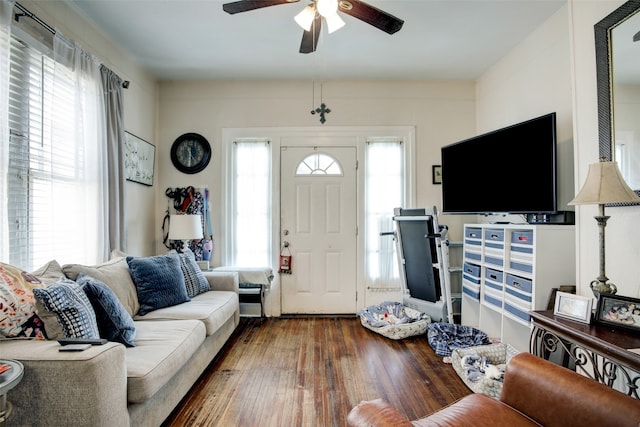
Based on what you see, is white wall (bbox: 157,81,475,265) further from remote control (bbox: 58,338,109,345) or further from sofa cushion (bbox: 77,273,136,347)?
remote control (bbox: 58,338,109,345)

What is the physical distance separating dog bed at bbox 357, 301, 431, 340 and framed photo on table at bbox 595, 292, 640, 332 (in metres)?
1.66

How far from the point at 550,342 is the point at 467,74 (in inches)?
119

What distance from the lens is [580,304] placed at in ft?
5.16

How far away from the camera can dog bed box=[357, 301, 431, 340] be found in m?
2.96

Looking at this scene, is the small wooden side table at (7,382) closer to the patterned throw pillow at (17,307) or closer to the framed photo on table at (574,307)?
the patterned throw pillow at (17,307)

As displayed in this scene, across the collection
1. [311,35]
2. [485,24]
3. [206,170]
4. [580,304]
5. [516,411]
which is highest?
[485,24]

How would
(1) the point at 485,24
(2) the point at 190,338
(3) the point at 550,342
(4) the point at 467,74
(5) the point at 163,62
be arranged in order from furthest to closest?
(4) the point at 467,74, (5) the point at 163,62, (1) the point at 485,24, (2) the point at 190,338, (3) the point at 550,342

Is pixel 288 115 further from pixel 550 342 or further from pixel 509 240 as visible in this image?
pixel 550 342

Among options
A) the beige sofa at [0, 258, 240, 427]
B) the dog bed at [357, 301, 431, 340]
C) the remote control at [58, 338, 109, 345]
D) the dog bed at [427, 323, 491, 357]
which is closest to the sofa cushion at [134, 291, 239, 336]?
the beige sofa at [0, 258, 240, 427]

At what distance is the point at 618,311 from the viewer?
56.9 inches

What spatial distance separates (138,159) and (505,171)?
3572 millimetres

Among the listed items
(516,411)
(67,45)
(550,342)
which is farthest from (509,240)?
(67,45)

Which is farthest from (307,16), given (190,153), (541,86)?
(190,153)

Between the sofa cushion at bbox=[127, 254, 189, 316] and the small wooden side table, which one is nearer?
the small wooden side table
